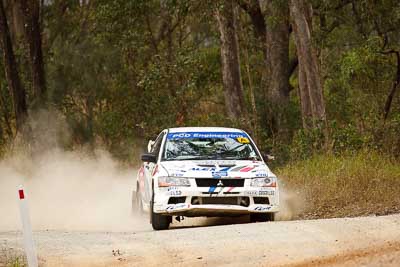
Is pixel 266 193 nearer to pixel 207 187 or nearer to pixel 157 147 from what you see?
pixel 207 187

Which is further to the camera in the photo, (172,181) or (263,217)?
(263,217)

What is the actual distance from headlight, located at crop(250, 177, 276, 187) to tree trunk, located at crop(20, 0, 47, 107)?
2170cm

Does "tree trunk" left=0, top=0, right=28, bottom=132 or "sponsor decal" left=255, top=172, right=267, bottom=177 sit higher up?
"tree trunk" left=0, top=0, right=28, bottom=132

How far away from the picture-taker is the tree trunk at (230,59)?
99.2 feet

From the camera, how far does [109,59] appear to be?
39.6 m

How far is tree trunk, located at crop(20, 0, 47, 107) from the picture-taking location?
119ft

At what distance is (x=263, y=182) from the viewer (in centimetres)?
1545

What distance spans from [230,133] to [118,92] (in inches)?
887

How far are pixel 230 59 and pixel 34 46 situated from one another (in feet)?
28.3

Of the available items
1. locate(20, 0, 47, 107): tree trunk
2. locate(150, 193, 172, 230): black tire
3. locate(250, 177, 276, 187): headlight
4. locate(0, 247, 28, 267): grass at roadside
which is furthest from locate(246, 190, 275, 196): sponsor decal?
locate(20, 0, 47, 107): tree trunk

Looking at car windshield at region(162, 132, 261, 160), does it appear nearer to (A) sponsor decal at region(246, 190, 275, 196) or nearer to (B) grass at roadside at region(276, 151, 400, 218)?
(A) sponsor decal at region(246, 190, 275, 196)

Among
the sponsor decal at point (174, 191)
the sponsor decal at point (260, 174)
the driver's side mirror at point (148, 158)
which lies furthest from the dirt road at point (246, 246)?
the driver's side mirror at point (148, 158)

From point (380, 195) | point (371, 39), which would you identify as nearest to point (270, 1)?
point (371, 39)

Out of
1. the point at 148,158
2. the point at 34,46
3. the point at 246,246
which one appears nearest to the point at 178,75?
the point at 34,46
